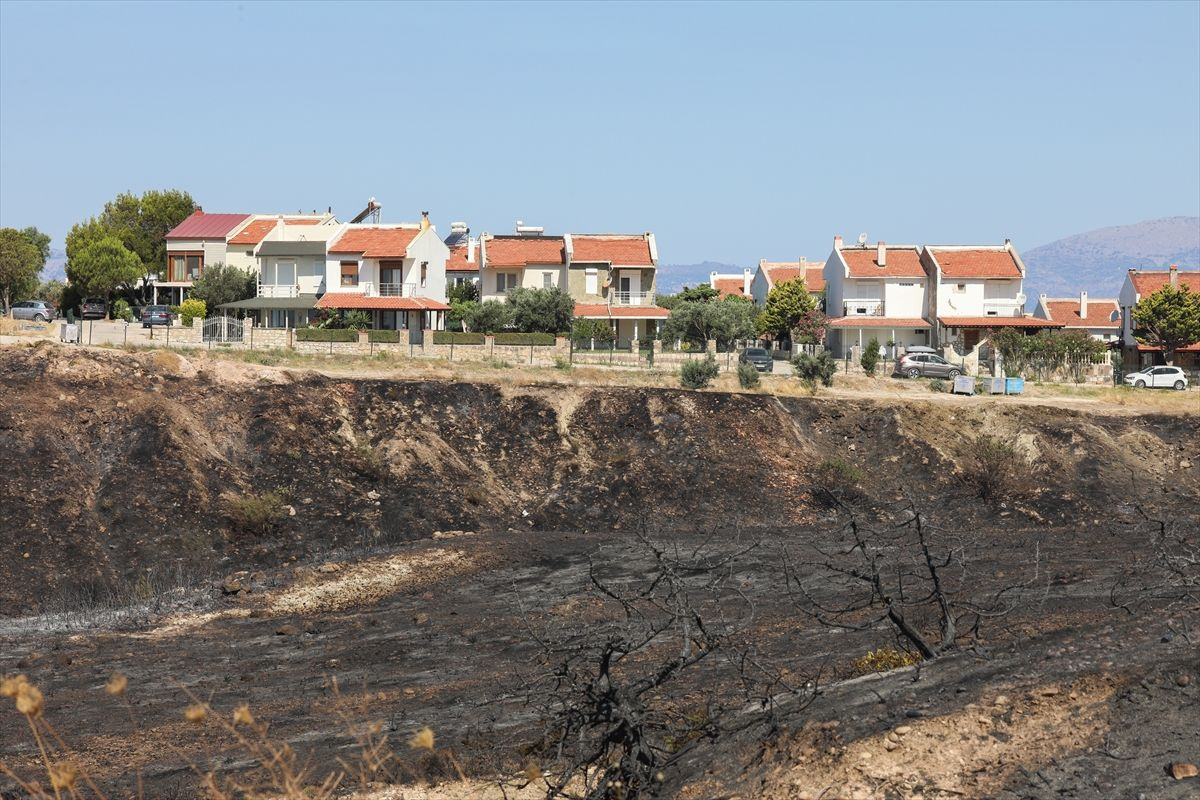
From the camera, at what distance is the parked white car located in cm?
6438

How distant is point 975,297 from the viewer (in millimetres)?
78812

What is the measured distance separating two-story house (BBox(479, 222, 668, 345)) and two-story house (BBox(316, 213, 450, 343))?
4.64 m

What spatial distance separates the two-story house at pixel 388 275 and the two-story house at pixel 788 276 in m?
24.8

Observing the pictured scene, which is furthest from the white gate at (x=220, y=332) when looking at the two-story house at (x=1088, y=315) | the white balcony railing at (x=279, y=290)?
the two-story house at (x=1088, y=315)

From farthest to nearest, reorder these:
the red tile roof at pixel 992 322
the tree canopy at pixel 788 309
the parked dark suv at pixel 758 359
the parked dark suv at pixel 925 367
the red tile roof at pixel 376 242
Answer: the tree canopy at pixel 788 309 < the red tile roof at pixel 992 322 < the red tile roof at pixel 376 242 < the parked dark suv at pixel 758 359 < the parked dark suv at pixel 925 367

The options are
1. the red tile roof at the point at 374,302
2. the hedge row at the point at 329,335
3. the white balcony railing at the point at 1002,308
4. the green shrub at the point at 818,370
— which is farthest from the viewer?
the white balcony railing at the point at 1002,308

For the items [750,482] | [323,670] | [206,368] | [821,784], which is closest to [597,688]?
[821,784]

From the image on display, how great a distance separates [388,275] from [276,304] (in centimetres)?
660

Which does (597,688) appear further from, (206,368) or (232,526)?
(206,368)

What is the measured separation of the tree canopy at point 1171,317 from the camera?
75.8 metres

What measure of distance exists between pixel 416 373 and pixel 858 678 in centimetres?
3911

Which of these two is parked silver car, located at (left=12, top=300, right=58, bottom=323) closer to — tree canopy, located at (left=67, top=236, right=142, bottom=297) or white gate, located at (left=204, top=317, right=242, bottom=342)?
tree canopy, located at (left=67, top=236, right=142, bottom=297)

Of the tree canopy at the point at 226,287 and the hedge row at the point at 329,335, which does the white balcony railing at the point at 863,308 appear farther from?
the tree canopy at the point at 226,287

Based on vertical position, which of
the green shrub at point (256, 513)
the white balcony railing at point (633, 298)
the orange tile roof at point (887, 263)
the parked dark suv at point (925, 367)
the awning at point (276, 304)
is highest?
the orange tile roof at point (887, 263)
